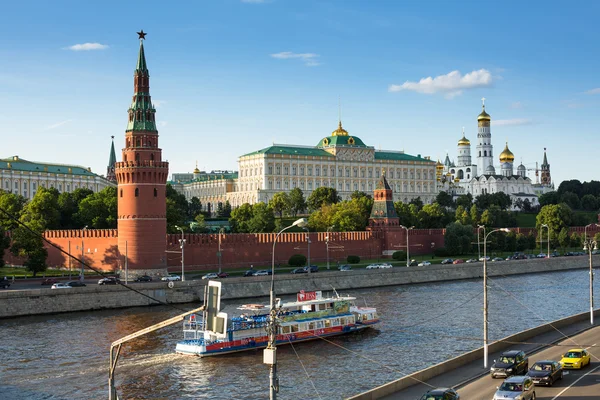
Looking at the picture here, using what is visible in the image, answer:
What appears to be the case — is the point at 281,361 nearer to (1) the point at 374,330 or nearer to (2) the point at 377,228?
(1) the point at 374,330

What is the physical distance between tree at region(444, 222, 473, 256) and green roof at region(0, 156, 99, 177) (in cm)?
8024

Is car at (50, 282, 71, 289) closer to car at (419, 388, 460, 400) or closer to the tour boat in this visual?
the tour boat

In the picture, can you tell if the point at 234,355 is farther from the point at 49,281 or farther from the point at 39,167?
the point at 39,167

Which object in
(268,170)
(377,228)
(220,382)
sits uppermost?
(268,170)

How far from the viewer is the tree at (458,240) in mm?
95375

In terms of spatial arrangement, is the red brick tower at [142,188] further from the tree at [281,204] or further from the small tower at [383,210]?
the tree at [281,204]

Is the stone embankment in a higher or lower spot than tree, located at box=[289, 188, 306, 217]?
lower

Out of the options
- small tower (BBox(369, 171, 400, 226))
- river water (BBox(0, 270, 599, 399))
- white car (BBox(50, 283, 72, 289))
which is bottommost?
river water (BBox(0, 270, 599, 399))

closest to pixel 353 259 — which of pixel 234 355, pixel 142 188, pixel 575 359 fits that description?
pixel 142 188

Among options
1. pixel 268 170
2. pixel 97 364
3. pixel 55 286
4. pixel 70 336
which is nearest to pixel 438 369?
pixel 97 364

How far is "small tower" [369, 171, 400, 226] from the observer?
3745 inches

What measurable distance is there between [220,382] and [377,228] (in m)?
61.1

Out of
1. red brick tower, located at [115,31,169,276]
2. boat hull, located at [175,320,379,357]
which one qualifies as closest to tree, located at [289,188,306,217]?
red brick tower, located at [115,31,169,276]

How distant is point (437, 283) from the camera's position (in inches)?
2982
